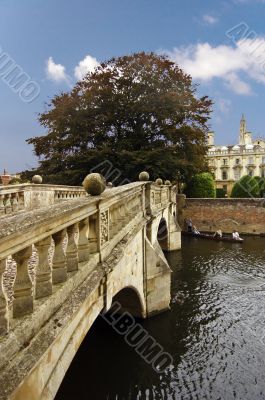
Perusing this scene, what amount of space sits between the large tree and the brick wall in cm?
387

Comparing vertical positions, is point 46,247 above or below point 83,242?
above

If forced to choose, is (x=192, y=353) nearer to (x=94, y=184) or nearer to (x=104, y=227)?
(x=104, y=227)

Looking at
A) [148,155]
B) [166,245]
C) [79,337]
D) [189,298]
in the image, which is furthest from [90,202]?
[148,155]

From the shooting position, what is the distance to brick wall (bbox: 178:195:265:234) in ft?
87.7

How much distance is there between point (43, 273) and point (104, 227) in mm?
2092

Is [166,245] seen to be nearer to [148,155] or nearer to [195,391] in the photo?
[148,155]

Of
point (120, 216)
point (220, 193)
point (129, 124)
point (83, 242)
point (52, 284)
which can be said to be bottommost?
point (52, 284)

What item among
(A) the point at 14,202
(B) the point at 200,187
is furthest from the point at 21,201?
(B) the point at 200,187

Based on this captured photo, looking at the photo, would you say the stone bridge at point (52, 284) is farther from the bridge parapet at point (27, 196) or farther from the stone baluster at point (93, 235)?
the bridge parapet at point (27, 196)

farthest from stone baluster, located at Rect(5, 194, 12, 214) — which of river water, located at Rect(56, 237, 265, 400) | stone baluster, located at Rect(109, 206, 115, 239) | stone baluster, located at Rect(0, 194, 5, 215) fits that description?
stone baluster, located at Rect(109, 206, 115, 239)

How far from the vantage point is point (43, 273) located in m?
3.22

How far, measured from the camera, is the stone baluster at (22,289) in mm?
2840

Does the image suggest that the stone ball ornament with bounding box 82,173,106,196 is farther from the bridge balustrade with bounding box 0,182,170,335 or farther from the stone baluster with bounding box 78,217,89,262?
the stone baluster with bounding box 78,217,89,262

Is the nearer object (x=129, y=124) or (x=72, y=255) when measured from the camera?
(x=72, y=255)
